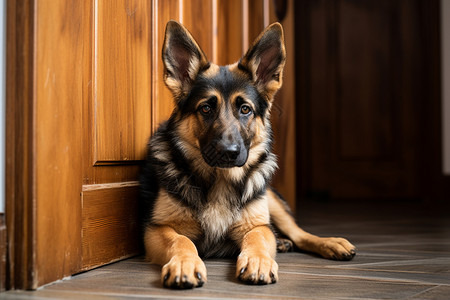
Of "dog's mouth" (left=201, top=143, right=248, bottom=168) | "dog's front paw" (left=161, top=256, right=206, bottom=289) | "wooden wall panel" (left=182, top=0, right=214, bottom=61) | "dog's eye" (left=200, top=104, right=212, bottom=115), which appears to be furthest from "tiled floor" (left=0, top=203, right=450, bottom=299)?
"wooden wall panel" (left=182, top=0, right=214, bottom=61)

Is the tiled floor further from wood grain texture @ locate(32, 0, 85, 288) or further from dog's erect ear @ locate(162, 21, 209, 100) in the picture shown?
dog's erect ear @ locate(162, 21, 209, 100)

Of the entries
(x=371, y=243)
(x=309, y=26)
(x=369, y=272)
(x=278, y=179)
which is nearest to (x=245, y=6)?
(x=278, y=179)

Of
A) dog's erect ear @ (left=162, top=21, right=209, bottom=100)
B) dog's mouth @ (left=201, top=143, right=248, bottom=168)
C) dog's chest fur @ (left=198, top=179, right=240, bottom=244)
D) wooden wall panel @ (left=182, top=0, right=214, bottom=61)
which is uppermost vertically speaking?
wooden wall panel @ (left=182, top=0, right=214, bottom=61)

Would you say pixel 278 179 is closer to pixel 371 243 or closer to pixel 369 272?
pixel 371 243

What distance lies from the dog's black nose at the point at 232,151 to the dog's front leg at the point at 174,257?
1.18 ft

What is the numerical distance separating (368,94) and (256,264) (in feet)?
15.0

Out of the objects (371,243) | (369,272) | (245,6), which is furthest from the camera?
(245,6)

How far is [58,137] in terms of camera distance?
5.32 feet

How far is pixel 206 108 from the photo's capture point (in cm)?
201

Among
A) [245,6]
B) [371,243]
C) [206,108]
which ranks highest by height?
[245,6]

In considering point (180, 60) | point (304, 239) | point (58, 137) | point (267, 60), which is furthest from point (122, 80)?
point (304, 239)

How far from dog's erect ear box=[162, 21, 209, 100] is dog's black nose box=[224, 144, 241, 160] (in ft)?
1.37

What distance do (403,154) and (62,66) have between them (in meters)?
4.90

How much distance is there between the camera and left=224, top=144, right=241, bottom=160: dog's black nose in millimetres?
1843
